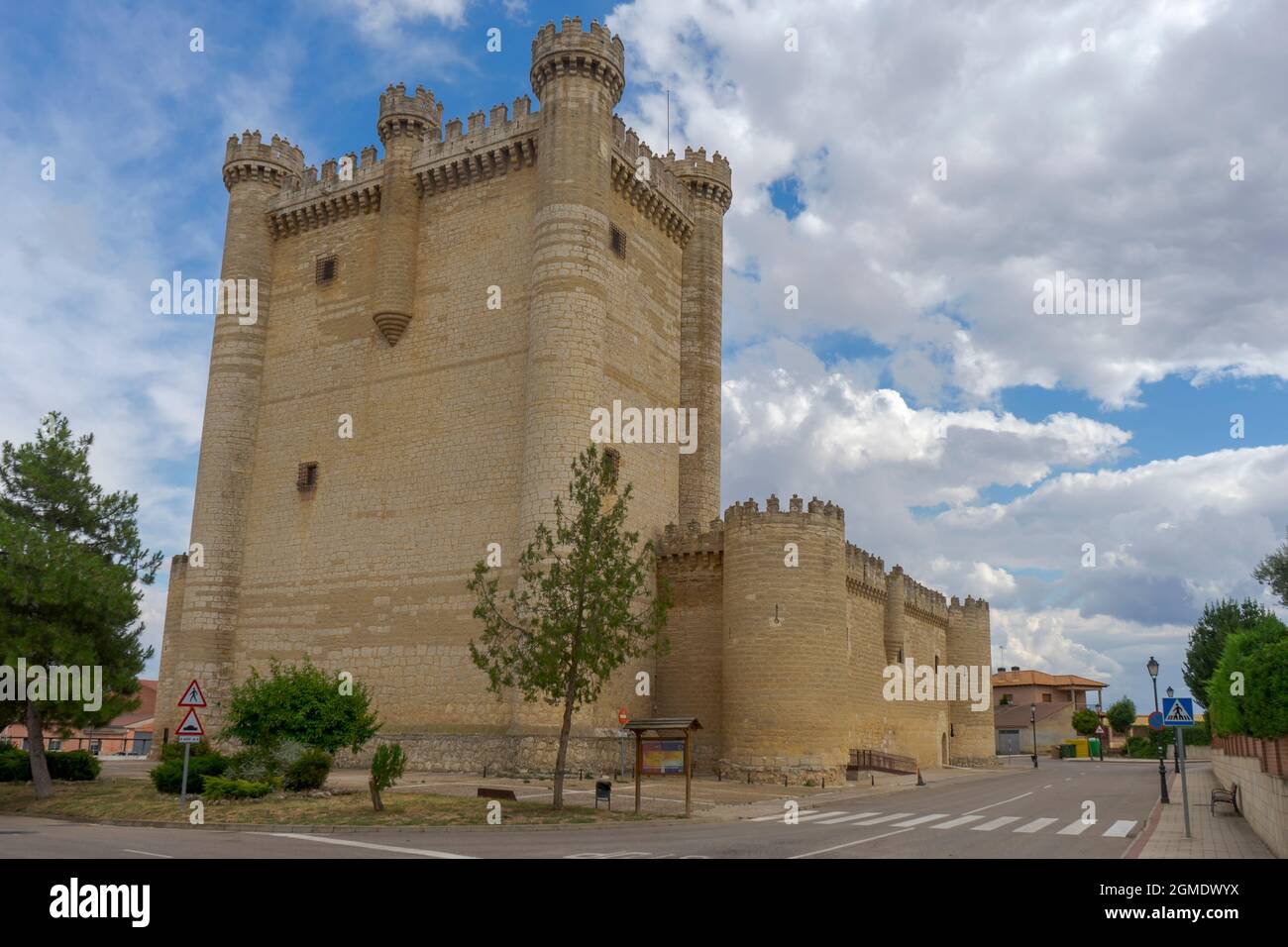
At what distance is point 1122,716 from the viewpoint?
96.8 m

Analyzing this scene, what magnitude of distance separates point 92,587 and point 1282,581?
154 feet

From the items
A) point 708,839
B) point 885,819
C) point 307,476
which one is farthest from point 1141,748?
point 708,839

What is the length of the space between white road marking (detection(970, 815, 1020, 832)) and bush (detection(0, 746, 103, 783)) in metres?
24.0

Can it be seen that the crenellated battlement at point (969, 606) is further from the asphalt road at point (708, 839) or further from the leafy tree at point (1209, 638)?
the asphalt road at point (708, 839)

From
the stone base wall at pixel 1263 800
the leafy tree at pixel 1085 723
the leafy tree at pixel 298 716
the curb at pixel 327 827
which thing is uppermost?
the leafy tree at pixel 298 716

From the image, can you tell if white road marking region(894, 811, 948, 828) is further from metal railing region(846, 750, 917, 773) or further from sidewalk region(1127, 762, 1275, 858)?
metal railing region(846, 750, 917, 773)

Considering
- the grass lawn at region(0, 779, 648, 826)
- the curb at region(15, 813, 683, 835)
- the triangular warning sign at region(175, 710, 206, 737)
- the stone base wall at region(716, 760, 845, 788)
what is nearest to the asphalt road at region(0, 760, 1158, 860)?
the curb at region(15, 813, 683, 835)

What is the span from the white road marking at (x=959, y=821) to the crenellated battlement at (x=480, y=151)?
2561cm

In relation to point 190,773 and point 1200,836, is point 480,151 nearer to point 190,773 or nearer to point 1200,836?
point 190,773

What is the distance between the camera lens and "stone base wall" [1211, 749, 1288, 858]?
51.1 ft

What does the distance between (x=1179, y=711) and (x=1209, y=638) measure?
1657 inches

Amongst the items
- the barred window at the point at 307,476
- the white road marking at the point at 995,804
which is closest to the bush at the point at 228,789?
the white road marking at the point at 995,804

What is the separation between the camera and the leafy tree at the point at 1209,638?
179 ft

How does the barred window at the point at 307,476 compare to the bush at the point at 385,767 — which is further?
the barred window at the point at 307,476
